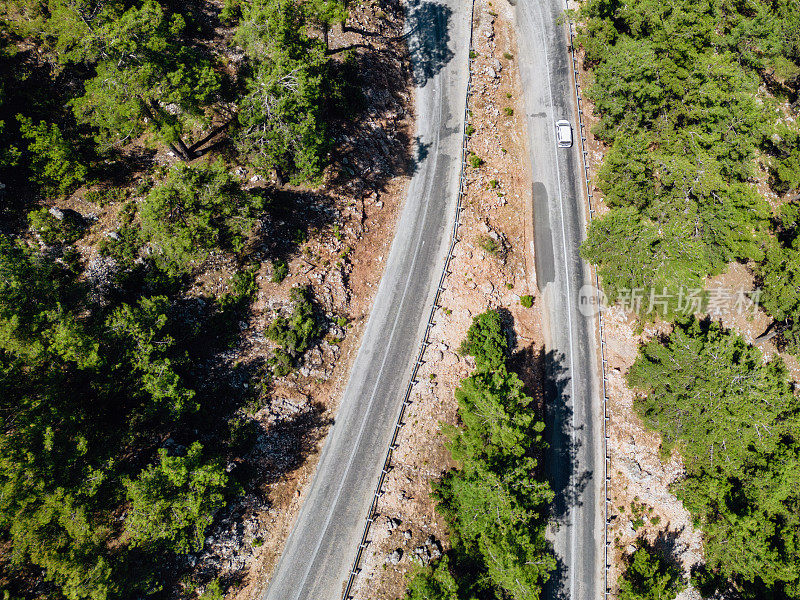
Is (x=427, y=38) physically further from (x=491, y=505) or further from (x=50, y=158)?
(x=491, y=505)

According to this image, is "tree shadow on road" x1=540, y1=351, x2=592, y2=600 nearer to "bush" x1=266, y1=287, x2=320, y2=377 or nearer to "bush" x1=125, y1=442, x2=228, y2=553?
"bush" x1=266, y1=287, x2=320, y2=377

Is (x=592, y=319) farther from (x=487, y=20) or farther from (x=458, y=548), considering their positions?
(x=487, y=20)

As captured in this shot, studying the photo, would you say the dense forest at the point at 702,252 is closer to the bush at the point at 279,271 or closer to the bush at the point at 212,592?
the bush at the point at 279,271

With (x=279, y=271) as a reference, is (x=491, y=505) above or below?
below

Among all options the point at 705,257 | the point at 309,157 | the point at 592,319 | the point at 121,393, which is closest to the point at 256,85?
the point at 309,157

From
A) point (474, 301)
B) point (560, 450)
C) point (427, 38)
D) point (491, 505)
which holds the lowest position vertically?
point (560, 450)

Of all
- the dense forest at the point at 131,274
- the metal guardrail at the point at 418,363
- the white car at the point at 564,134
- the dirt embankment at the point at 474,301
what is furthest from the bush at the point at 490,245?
the dense forest at the point at 131,274
